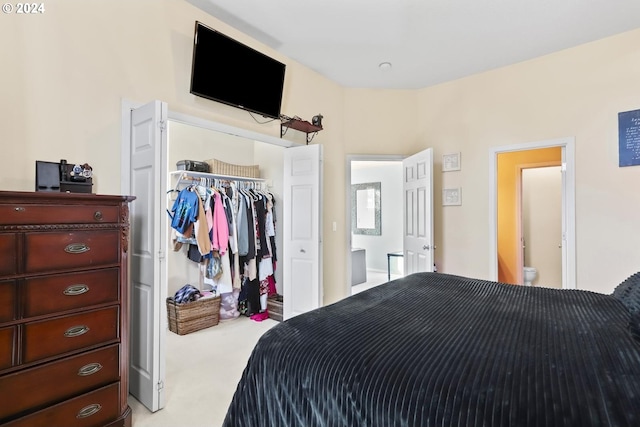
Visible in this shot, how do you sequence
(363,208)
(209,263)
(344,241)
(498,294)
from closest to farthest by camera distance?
1. (498,294)
2. (209,263)
3. (344,241)
4. (363,208)

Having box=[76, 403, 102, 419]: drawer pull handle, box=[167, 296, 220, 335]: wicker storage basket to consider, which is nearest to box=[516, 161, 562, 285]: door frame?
box=[167, 296, 220, 335]: wicker storage basket

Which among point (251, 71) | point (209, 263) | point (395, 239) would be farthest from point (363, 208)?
point (251, 71)

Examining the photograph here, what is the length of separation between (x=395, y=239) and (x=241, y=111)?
14.5 feet

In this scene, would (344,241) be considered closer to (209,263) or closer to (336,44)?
(209,263)

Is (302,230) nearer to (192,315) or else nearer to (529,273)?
(192,315)

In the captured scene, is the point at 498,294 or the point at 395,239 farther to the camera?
the point at 395,239

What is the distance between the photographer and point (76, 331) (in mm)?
1524

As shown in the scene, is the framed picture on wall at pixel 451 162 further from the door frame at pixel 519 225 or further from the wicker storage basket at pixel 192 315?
the wicker storage basket at pixel 192 315

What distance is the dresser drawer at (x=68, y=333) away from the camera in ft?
4.56

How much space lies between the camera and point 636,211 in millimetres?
2648

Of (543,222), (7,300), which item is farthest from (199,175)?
(543,222)

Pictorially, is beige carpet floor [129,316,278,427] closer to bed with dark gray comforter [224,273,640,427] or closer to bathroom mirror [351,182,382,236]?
bed with dark gray comforter [224,273,640,427]

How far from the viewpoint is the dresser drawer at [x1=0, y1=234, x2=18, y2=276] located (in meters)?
1.31

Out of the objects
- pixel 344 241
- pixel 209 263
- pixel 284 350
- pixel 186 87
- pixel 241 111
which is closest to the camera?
pixel 284 350
